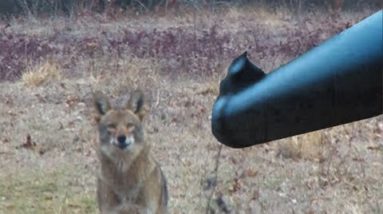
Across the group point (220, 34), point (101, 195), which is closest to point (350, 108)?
point (101, 195)

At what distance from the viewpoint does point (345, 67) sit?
36.5 inches

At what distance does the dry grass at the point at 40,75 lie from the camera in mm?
13585

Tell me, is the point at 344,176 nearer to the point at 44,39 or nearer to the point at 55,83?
the point at 55,83

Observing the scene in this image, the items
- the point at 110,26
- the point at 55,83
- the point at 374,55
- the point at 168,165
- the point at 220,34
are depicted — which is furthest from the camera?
the point at 110,26

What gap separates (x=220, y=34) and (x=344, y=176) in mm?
12229

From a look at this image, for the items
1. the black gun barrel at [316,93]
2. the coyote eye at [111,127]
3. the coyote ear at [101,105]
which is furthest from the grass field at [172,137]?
the black gun barrel at [316,93]

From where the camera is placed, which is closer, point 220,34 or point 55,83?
point 55,83

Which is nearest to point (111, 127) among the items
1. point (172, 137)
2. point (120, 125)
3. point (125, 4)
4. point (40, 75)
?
point (120, 125)

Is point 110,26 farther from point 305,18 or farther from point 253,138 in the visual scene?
point 253,138

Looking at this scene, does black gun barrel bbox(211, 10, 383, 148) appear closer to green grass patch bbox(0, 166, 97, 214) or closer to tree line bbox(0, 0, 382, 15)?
green grass patch bbox(0, 166, 97, 214)

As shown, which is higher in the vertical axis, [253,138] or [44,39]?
[253,138]

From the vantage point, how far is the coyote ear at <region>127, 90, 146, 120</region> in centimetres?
631

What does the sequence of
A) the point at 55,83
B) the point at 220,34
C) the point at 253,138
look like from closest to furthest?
the point at 253,138, the point at 55,83, the point at 220,34

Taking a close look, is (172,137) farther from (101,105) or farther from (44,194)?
(101,105)
